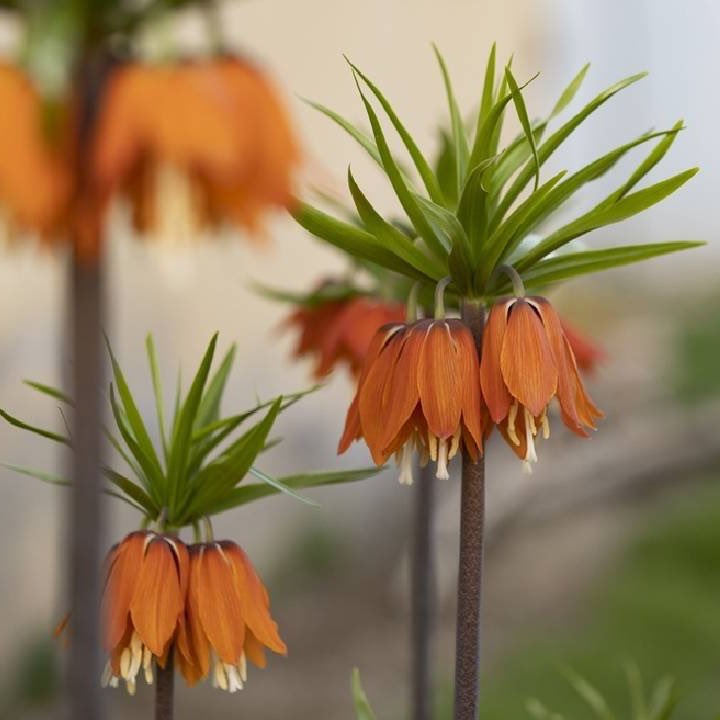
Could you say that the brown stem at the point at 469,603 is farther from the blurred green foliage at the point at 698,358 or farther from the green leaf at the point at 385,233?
the blurred green foliage at the point at 698,358

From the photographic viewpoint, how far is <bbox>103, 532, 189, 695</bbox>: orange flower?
551 millimetres

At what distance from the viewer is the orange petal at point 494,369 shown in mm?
553

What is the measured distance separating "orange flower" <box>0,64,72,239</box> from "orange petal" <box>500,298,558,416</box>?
228 mm

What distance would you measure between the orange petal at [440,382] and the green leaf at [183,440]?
0.30ft

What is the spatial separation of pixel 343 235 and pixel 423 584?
1.44 ft

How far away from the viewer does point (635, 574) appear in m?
3.44

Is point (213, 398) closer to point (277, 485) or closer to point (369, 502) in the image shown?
point (277, 485)

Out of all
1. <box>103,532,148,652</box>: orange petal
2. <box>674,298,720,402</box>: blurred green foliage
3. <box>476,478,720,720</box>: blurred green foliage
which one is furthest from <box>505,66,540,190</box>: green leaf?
<box>674,298,720,402</box>: blurred green foliage

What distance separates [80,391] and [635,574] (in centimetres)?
300

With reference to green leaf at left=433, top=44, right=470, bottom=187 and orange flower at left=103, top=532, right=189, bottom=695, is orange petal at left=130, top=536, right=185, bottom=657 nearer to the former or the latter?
orange flower at left=103, top=532, right=189, bottom=695

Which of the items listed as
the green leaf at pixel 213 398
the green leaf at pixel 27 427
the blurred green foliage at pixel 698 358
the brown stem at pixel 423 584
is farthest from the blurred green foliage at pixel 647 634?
the green leaf at pixel 27 427

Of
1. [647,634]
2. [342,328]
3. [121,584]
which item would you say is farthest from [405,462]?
[647,634]

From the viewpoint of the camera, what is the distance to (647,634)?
2955 millimetres

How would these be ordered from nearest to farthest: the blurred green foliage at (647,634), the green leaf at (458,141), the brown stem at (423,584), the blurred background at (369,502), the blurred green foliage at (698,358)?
the green leaf at (458,141) < the brown stem at (423,584) < the blurred green foliage at (647,634) < the blurred background at (369,502) < the blurred green foliage at (698,358)
